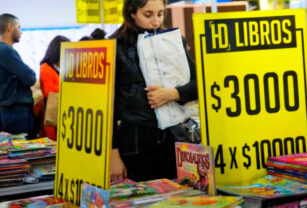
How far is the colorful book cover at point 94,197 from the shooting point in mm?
1174

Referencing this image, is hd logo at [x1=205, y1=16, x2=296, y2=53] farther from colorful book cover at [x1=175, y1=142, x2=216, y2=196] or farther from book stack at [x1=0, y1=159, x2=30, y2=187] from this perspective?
book stack at [x1=0, y1=159, x2=30, y2=187]

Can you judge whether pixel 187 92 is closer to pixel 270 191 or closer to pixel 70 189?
pixel 70 189

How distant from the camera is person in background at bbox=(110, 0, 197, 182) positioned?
7.20ft

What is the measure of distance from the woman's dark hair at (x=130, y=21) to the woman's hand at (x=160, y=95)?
0.75ft

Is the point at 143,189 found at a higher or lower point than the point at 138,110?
lower

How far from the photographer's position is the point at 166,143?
7.40ft

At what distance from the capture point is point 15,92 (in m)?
4.30

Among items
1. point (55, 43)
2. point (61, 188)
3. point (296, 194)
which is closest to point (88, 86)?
point (61, 188)

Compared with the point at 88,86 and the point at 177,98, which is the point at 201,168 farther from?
the point at 177,98

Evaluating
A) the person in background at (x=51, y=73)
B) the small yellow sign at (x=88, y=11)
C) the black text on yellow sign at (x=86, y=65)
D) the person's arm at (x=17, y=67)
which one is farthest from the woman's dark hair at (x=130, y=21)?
the person in background at (x=51, y=73)

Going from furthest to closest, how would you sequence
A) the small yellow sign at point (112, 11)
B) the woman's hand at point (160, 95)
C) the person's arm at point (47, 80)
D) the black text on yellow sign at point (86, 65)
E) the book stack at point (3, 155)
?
the person's arm at point (47, 80) → the small yellow sign at point (112, 11) → the book stack at point (3, 155) → the woman's hand at point (160, 95) → the black text on yellow sign at point (86, 65)

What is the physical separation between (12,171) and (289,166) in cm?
131

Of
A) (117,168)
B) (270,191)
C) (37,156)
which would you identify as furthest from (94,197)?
(37,156)

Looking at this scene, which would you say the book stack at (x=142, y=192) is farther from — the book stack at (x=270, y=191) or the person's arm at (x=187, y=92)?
the person's arm at (x=187, y=92)
